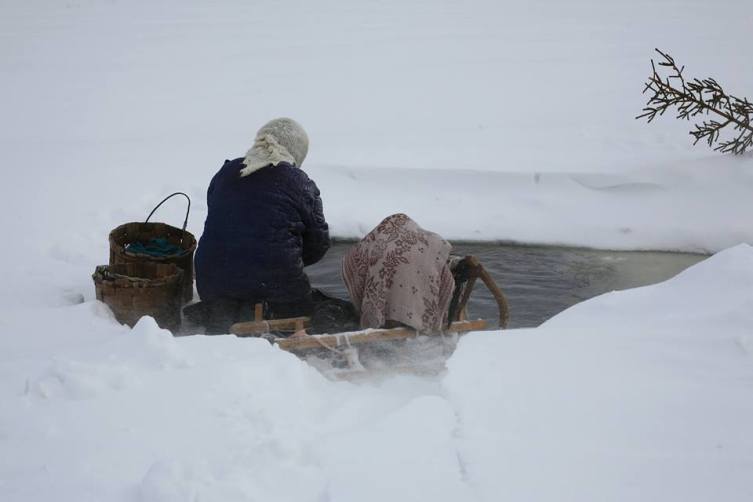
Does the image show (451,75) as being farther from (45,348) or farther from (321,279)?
(45,348)

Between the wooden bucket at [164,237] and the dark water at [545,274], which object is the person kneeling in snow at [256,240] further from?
the dark water at [545,274]

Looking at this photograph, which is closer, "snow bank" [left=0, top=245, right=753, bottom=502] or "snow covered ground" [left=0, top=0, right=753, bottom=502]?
"snow bank" [left=0, top=245, right=753, bottom=502]

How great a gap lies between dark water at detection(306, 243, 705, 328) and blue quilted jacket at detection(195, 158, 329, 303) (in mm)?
1336

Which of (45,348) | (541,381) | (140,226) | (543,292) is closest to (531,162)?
(543,292)

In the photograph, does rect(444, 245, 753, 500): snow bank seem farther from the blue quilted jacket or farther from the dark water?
the dark water

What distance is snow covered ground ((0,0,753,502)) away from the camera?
9.29ft

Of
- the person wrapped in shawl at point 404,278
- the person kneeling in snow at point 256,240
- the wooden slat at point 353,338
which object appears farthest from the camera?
the person kneeling in snow at point 256,240

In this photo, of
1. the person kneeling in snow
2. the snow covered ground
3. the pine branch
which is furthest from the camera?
the pine branch

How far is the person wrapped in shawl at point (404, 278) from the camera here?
159 inches

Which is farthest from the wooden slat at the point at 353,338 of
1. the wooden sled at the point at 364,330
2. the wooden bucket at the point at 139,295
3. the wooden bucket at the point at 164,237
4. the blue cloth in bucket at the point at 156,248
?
the blue cloth in bucket at the point at 156,248

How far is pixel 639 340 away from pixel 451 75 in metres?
6.93

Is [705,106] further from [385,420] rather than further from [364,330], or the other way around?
[385,420]

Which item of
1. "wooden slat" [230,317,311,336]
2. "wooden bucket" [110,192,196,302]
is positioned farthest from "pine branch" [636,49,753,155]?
"wooden bucket" [110,192,196,302]

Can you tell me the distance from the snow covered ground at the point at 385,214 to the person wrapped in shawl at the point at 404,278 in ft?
1.08
